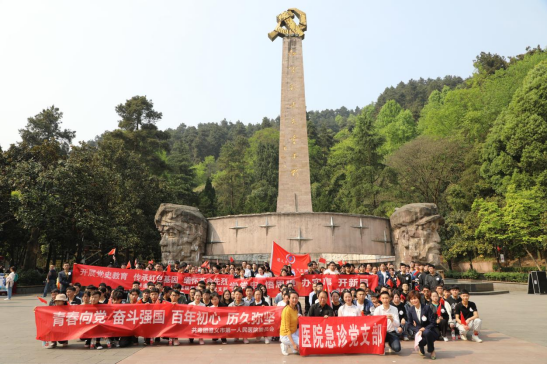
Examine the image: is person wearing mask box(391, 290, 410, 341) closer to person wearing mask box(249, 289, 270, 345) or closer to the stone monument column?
person wearing mask box(249, 289, 270, 345)

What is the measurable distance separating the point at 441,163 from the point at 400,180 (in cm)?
312

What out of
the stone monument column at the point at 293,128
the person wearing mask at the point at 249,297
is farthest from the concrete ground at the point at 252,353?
the stone monument column at the point at 293,128

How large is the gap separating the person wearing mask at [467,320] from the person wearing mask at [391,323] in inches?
60.4

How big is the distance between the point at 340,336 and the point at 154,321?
3.08m

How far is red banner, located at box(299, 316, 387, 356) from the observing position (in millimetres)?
6148

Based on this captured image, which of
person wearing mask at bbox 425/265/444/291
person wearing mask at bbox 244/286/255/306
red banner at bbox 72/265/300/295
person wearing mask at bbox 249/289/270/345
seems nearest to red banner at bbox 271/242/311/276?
red banner at bbox 72/265/300/295

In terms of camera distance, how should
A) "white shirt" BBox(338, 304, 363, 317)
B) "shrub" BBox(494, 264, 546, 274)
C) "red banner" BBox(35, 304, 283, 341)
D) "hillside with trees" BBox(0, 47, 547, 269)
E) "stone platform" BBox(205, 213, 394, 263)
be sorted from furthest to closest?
"shrub" BBox(494, 264, 546, 274) < "hillside with trees" BBox(0, 47, 547, 269) < "stone platform" BBox(205, 213, 394, 263) < "red banner" BBox(35, 304, 283, 341) < "white shirt" BBox(338, 304, 363, 317)

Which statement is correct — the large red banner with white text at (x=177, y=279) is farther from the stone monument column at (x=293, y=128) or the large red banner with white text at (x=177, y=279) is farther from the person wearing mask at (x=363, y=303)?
the stone monument column at (x=293, y=128)

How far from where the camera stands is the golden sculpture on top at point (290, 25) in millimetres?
22503

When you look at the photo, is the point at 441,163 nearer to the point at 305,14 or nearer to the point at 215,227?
the point at 305,14

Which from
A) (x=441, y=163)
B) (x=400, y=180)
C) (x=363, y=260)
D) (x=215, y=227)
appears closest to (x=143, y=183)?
(x=215, y=227)

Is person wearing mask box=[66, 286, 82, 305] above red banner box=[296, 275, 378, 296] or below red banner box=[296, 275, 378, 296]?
below

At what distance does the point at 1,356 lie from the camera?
616cm

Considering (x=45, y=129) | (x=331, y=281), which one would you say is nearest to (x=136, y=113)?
(x=45, y=129)
